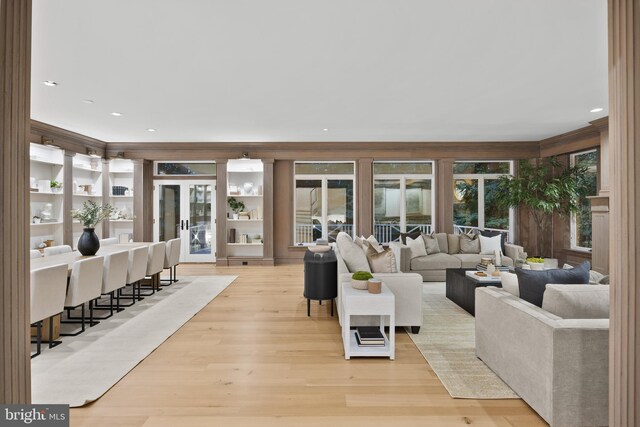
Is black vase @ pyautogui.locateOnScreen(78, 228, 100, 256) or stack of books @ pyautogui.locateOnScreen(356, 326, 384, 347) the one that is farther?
black vase @ pyautogui.locateOnScreen(78, 228, 100, 256)

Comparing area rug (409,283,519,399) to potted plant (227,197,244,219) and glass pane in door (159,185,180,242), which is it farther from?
glass pane in door (159,185,180,242)

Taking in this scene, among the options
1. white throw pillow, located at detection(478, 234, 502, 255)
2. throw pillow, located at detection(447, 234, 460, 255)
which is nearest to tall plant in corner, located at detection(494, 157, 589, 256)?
white throw pillow, located at detection(478, 234, 502, 255)

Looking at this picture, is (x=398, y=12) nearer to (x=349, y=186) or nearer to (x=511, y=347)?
(x=511, y=347)

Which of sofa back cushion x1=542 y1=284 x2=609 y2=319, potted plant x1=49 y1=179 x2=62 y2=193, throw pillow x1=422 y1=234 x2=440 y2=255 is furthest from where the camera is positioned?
throw pillow x1=422 y1=234 x2=440 y2=255

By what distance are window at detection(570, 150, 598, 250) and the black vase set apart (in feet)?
27.2

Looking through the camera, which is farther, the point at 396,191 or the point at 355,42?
the point at 396,191

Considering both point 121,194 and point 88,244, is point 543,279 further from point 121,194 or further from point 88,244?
point 121,194

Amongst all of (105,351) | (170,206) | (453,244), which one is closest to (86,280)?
(105,351)

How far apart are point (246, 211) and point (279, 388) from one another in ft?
19.2

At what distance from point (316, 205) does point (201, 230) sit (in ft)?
9.18

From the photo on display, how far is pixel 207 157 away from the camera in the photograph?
761 cm

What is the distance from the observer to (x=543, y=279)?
92.6 inches

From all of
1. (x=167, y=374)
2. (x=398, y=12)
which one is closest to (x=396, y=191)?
(x=398, y=12)

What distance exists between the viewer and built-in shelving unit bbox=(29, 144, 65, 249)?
5.87 m
